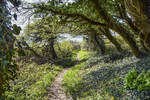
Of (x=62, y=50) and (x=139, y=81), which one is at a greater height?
(x=139, y=81)

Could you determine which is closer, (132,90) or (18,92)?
(132,90)

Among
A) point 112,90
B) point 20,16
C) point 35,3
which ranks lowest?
point 112,90

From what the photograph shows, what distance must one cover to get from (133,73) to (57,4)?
427cm

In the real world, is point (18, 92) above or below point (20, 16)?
below

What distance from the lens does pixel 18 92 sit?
6797 mm

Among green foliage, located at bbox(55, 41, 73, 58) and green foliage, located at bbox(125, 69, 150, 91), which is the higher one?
green foliage, located at bbox(125, 69, 150, 91)

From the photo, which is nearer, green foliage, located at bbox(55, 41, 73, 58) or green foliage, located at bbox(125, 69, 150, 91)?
green foliage, located at bbox(125, 69, 150, 91)

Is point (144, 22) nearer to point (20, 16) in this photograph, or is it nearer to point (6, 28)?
point (6, 28)

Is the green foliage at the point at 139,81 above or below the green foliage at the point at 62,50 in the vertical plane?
above

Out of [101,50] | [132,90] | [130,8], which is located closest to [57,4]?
[130,8]

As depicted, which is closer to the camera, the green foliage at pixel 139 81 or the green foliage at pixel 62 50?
the green foliage at pixel 139 81

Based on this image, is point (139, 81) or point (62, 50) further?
point (62, 50)

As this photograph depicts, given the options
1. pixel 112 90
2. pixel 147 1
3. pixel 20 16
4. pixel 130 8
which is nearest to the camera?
pixel 147 1

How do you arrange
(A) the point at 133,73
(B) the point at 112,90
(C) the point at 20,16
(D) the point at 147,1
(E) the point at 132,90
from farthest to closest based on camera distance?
1. (C) the point at 20,16
2. (B) the point at 112,90
3. (A) the point at 133,73
4. (E) the point at 132,90
5. (D) the point at 147,1
